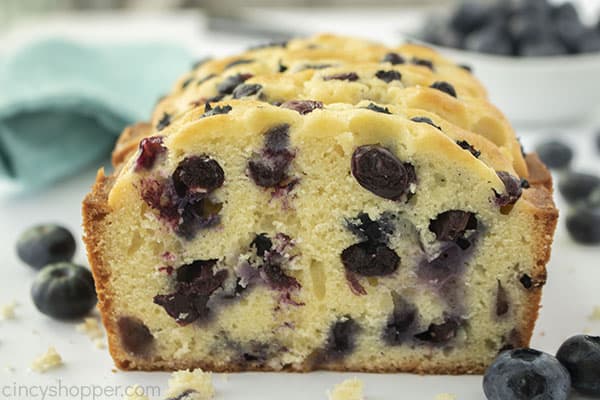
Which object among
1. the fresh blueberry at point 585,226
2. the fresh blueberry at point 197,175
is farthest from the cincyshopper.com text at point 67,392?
the fresh blueberry at point 585,226

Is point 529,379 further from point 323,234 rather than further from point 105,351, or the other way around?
point 105,351

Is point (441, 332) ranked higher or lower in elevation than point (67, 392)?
higher

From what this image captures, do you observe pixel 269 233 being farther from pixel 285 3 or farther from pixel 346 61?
pixel 285 3

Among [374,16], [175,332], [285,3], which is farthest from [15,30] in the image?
[175,332]

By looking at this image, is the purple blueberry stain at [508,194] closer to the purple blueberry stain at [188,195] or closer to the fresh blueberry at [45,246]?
the purple blueberry stain at [188,195]

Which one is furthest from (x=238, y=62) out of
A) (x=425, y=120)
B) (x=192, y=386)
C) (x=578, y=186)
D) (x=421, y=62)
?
(x=578, y=186)

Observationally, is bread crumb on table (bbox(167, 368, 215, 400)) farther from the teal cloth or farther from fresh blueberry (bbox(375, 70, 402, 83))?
the teal cloth
